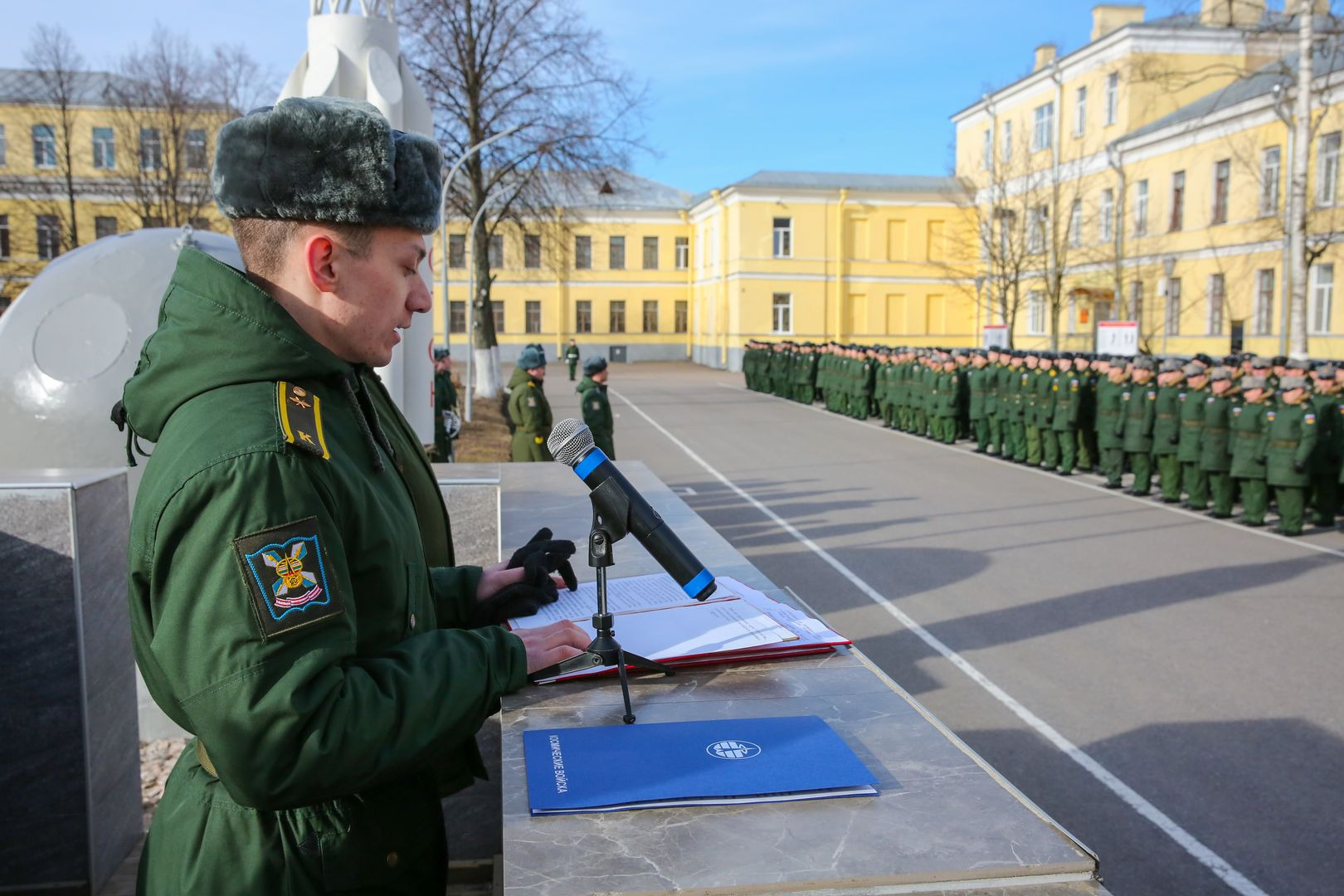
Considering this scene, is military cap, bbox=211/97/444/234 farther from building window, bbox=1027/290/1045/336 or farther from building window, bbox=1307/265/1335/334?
building window, bbox=1027/290/1045/336

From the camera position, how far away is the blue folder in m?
1.67

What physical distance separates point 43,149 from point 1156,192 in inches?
1492

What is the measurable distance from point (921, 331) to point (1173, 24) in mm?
19850

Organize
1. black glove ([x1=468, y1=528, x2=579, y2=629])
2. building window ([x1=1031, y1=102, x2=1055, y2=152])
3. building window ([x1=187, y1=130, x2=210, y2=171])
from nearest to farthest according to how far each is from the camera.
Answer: black glove ([x1=468, y1=528, x2=579, y2=629])
building window ([x1=187, y1=130, x2=210, y2=171])
building window ([x1=1031, y1=102, x2=1055, y2=152])

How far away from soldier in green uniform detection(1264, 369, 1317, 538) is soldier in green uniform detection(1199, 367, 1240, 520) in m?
0.64

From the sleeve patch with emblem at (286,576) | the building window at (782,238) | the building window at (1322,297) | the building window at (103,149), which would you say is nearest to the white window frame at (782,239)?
the building window at (782,238)

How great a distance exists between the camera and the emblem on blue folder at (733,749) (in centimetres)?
181

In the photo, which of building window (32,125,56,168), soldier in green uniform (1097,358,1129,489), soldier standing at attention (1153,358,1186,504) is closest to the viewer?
soldier standing at attention (1153,358,1186,504)

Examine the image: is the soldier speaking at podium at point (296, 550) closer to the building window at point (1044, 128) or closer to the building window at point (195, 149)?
the building window at point (195, 149)

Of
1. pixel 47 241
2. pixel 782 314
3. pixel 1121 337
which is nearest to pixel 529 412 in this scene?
pixel 1121 337

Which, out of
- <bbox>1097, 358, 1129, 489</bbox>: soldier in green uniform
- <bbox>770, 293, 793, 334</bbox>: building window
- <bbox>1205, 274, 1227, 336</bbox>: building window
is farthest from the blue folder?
<bbox>770, 293, 793, 334</bbox>: building window

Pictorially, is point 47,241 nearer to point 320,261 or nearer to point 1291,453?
point 1291,453

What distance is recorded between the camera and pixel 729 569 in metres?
3.50

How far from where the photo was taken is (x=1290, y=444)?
38.4 ft
